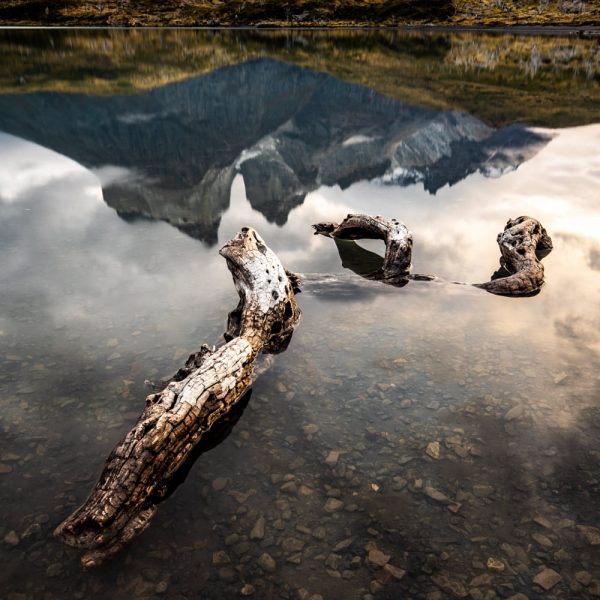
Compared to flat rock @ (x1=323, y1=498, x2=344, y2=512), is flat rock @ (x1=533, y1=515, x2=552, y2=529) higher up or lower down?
higher up

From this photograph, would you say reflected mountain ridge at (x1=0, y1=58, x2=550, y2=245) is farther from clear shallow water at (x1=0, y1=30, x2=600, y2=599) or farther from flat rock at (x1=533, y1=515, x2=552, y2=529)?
flat rock at (x1=533, y1=515, x2=552, y2=529)

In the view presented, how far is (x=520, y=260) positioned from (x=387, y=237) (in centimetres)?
570

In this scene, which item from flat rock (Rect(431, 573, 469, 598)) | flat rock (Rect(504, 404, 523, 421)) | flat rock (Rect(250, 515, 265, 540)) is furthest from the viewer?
flat rock (Rect(504, 404, 523, 421))

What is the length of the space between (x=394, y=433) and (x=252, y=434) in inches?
136

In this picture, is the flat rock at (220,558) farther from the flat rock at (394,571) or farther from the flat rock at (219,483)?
the flat rock at (394,571)

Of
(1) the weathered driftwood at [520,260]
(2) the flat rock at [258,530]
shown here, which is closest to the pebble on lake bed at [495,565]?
(2) the flat rock at [258,530]

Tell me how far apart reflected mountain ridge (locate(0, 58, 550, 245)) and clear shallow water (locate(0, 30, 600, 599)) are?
5.10 meters

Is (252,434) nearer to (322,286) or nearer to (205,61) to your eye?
(322,286)

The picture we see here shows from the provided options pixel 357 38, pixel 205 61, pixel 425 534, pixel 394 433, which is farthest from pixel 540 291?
pixel 357 38

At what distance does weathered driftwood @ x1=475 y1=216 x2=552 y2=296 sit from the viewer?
1838cm

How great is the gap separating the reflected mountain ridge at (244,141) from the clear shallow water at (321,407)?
201 inches

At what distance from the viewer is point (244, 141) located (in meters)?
67.4

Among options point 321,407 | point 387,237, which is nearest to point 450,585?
point 321,407

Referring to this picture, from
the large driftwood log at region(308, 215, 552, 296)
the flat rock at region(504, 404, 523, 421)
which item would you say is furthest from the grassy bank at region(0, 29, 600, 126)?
the flat rock at region(504, 404, 523, 421)
